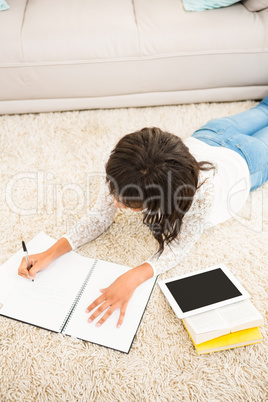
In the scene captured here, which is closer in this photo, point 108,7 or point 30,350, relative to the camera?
point 30,350

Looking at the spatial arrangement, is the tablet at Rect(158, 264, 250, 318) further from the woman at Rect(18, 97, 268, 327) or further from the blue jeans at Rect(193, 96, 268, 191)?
the blue jeans at Rect(193, 96, 268, 191)

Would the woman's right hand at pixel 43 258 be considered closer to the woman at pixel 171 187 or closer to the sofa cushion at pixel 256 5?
the woman at pixel 171 187

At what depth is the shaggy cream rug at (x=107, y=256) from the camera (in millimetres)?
951

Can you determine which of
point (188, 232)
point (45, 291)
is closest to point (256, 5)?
point (188, 232)

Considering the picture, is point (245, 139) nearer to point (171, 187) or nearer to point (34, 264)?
point (171, 187)

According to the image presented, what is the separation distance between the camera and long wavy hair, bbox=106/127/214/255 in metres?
0.81

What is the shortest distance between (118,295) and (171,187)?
0.39 metres

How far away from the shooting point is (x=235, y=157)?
122 centimetres

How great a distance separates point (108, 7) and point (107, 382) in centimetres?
165

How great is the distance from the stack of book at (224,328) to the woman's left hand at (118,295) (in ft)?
0.60

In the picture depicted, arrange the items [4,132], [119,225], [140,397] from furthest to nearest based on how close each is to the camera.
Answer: [4,132] → [119,225] → [140,397]

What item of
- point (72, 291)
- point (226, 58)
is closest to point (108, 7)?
point (226, 58)

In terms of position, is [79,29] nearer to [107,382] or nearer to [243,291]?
[243,291]

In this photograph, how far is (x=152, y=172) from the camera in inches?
31.7
